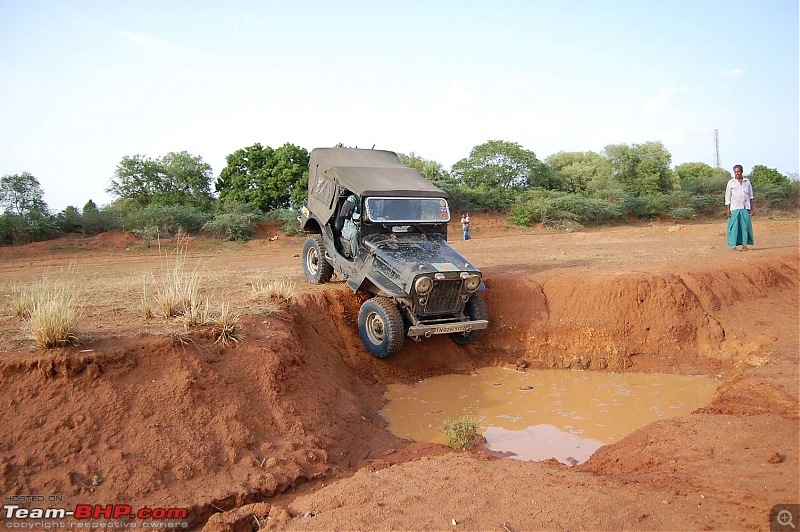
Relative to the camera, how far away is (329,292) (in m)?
9.69

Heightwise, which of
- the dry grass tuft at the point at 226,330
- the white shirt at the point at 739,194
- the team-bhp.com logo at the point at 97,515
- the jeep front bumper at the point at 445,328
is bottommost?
the team-bhp.com logo at the point at 97,515

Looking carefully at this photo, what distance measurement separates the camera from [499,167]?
32.2 m

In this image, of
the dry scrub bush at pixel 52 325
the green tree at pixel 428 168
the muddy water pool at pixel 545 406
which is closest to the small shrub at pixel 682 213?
the green tree at pixel 428 168

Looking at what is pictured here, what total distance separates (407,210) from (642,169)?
28655 mm

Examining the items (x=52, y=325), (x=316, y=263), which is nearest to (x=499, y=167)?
(x=316, y=263)

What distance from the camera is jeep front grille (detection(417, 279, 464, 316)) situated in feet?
26.7

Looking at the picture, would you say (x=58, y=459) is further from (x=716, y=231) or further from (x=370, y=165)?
(x=716, y=231)

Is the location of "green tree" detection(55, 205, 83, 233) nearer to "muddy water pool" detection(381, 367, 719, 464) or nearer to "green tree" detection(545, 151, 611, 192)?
"muddy water pool" detection(381, 367, 719, 464)

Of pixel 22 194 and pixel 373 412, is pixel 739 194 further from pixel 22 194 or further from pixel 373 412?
pixel 22 194

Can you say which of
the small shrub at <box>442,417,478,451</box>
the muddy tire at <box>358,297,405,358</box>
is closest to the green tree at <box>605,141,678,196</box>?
the muddy tire at <box>358,297,405,358</box>

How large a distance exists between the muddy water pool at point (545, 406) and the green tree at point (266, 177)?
1877 cm

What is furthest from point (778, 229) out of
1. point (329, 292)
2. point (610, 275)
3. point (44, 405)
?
point (44, 405)

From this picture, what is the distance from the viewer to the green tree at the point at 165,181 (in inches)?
1027

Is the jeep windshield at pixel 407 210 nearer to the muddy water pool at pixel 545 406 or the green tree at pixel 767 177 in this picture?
the muddy water pool at pixel 545 406
